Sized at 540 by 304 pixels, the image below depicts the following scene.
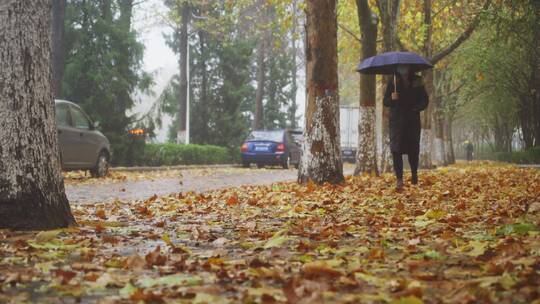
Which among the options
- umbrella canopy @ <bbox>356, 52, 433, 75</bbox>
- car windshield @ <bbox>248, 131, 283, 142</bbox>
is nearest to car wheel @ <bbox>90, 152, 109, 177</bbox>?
umbrella canopy @ <bbox>356, 52, 433, 75</bbox>

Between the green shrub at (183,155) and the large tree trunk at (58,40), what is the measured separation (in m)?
4.28

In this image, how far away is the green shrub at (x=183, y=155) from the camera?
26.8 m

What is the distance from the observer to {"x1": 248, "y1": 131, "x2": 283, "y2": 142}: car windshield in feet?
95.4

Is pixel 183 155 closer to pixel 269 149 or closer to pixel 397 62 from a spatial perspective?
pixel 269 149

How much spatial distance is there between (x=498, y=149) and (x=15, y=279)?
48082 millimetres

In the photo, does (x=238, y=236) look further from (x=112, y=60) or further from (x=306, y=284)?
(x=112, y=60)

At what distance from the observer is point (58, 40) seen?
23.8m

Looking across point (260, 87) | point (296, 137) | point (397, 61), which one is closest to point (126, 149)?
point (296, 137)

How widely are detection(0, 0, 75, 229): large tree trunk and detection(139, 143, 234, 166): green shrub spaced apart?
19.9 meters

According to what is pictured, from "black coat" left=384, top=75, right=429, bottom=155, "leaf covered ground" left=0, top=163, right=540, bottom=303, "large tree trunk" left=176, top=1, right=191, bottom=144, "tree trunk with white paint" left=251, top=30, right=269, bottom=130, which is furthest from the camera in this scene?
"tree trunk with white paint" left=251, top=30, right=269, bottom=130

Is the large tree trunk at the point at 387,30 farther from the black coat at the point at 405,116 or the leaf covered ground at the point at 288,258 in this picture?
the leaf covered ground at the point at 288,258

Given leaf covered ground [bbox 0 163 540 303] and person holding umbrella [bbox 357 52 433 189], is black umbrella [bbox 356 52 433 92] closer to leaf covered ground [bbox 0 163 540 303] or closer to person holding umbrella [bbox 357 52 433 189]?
person holding umbrella [bbox 357 52 433 189]

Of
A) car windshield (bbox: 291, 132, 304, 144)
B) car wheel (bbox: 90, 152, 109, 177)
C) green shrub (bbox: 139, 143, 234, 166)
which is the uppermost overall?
car windshield (bbox: 291, 132, 304, 144)

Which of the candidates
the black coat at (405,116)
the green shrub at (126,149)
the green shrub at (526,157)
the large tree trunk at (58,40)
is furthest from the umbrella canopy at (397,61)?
the green shrub at (526,157)
